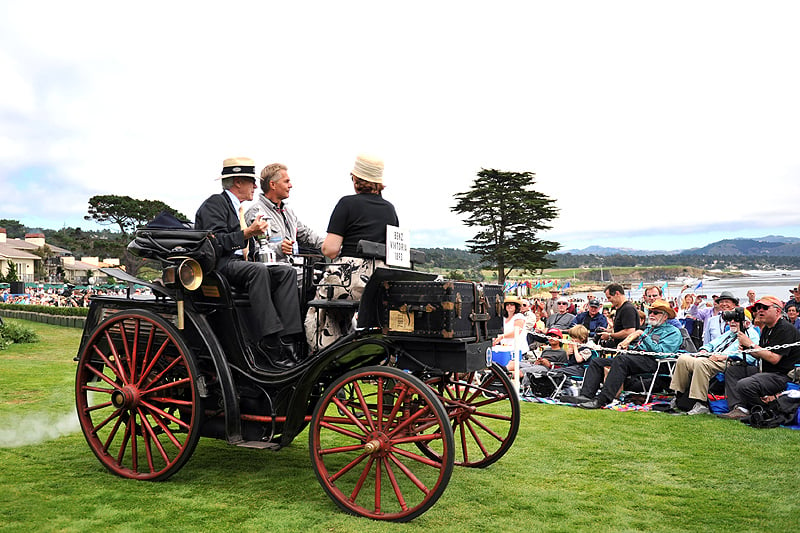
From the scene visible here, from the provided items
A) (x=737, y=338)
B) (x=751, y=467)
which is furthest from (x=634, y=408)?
(x=751, y=467)

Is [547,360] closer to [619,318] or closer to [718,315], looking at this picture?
[619,318]

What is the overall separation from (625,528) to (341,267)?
2.70 meters

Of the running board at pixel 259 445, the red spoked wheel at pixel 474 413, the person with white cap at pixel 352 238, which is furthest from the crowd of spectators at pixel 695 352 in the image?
the running board at pixel 259 445

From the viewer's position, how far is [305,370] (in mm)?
4801

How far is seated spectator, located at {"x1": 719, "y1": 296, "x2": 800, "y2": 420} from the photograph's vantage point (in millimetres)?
7895

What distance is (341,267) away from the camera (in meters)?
5.10

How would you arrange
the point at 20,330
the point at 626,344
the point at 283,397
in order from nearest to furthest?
the point at 283,397
the point at 626,344
the point at 20,330

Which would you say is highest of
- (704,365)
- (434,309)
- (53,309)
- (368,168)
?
(368,168)

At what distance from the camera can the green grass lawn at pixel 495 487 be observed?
14.5 ft

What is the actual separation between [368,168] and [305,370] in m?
1.59

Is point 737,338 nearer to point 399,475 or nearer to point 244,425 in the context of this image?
point 399,475

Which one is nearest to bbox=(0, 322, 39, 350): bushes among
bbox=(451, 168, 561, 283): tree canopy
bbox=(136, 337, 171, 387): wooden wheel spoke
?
bbox=(136, 337, 171, 387): wooden wheel spoke

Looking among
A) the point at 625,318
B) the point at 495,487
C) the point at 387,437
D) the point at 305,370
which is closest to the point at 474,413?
the point at 495,487

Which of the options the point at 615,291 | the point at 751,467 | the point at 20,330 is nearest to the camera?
the point at 751,467
